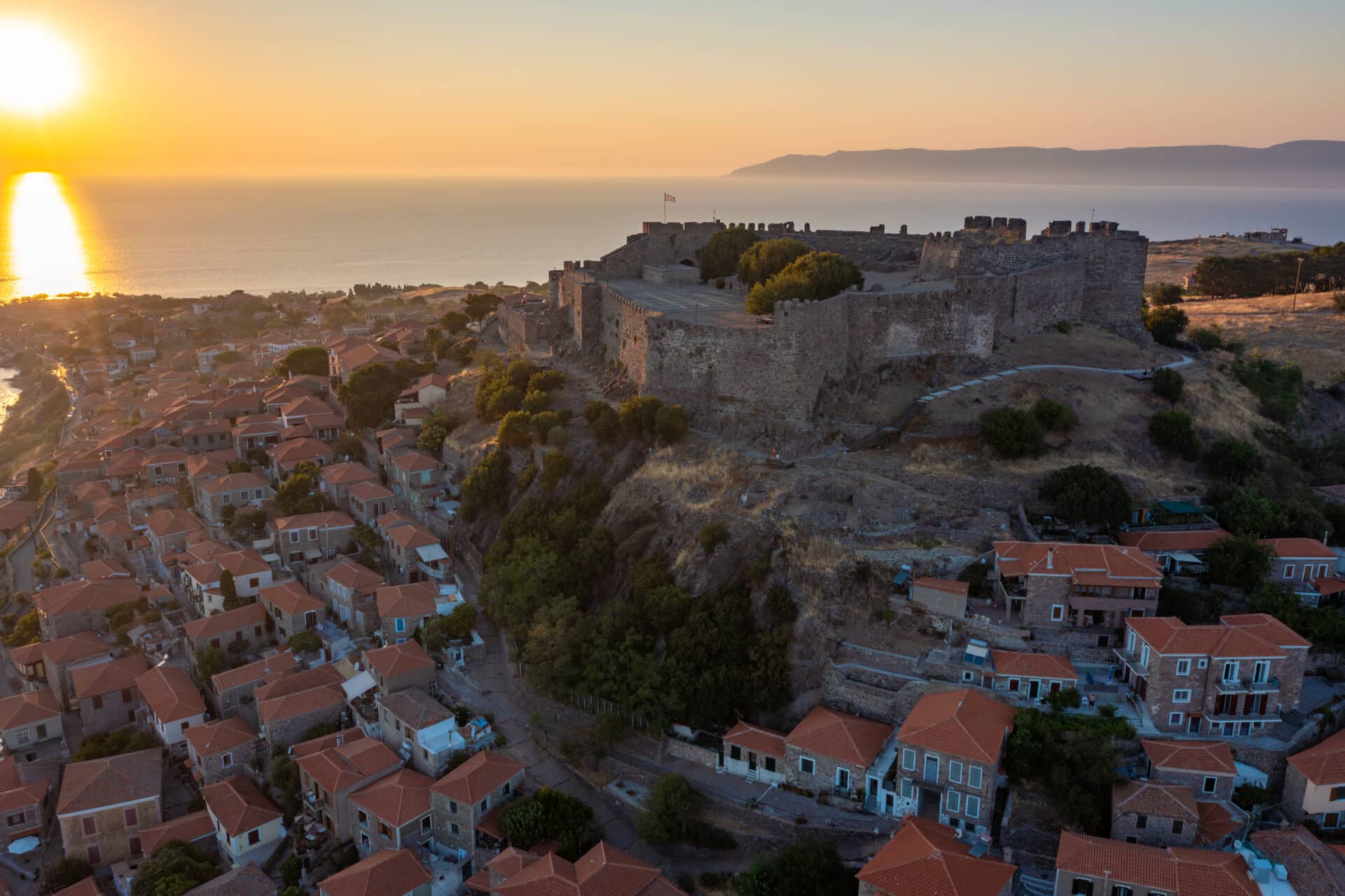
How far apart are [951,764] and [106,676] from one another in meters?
23.8

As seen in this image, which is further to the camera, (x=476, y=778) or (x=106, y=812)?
(x=106, y=812)

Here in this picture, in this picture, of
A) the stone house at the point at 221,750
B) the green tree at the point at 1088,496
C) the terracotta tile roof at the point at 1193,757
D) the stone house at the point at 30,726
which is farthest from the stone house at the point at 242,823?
the green tree at the point at 1088,496

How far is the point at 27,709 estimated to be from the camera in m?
27.8

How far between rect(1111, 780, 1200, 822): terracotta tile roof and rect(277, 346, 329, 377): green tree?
140 feet

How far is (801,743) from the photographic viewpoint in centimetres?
2114

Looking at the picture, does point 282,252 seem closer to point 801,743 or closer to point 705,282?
point 705,282

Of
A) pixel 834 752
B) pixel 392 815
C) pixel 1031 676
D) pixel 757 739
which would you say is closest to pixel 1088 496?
pixel 1031 676

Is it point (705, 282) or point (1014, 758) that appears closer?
point (1014, 758)

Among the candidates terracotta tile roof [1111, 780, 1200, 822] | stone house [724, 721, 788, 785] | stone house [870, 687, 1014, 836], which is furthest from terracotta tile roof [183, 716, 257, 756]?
terracotta tile roof [1111, 780, 1200, 822]

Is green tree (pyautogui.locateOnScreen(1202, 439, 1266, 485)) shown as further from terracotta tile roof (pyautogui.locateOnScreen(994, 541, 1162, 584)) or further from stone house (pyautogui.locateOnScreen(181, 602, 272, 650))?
stone house (pyautogui.locateOnScreen(181, 602, 272, 650))

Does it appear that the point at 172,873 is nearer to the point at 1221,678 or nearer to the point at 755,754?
the point at 755,754

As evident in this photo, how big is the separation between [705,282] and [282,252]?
157 meters

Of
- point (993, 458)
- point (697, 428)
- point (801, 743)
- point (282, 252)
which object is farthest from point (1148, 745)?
point (282, 252)

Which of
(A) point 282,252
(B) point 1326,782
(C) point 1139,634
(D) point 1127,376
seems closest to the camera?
(B) point 1326,782
